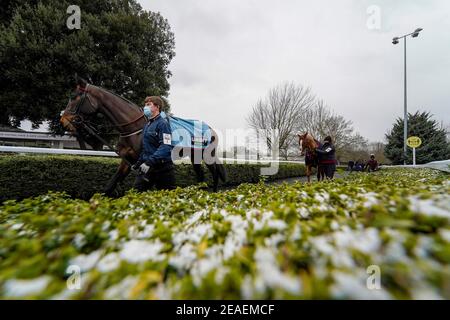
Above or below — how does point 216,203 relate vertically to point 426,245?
below

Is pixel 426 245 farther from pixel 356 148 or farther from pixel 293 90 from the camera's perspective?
pixel 356 148

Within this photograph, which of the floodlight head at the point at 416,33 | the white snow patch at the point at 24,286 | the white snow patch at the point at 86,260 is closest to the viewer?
the white snow patch at the point at 24,286

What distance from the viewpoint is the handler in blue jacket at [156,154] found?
3.21m

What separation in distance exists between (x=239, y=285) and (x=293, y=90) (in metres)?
23.7

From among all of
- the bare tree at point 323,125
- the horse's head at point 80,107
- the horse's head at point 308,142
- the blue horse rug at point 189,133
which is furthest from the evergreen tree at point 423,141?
the horse's head at point 80,107

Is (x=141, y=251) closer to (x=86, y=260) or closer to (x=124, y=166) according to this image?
(x=86, y=260)

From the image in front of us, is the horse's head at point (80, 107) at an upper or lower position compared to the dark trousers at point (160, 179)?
upper

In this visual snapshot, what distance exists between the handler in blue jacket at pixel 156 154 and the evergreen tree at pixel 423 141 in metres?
23.4

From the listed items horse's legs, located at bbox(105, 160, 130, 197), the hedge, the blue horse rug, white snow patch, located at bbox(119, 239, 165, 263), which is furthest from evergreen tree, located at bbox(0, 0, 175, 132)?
white snow patch, located at bbox(119, 239, 165, 263)

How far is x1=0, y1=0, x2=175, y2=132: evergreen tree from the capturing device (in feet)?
36.4

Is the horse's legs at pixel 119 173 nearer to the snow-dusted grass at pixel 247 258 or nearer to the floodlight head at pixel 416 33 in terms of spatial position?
the snow-dusted grass at pixel 247 258

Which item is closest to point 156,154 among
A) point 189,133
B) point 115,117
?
point 115,117

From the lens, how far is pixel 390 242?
0.74m
